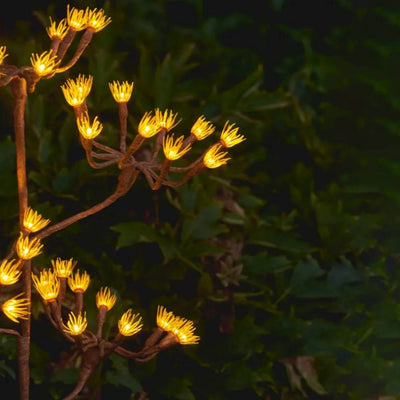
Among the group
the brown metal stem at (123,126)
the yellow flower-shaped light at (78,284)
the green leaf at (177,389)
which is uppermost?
the brown metal stem at (123,126)

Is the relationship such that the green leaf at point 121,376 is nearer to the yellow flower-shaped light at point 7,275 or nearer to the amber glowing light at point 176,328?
the amber glowing light at point 176,328

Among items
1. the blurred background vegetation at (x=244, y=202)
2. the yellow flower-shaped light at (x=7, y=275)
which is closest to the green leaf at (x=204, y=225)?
the blurred background vegetation at (x=244, y=202)

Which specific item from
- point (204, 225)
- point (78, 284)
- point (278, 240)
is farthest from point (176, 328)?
point (278, 240)

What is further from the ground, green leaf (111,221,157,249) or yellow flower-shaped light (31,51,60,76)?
yellow flower-shaped light (31,51,60,76)

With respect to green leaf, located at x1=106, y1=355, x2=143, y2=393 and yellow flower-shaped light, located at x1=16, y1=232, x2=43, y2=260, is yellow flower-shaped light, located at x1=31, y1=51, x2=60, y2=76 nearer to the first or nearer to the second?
yellow flower-shaped light, located at x1=16, y1=232, x2=43, y2=260

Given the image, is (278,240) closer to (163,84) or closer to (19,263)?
(163,84)

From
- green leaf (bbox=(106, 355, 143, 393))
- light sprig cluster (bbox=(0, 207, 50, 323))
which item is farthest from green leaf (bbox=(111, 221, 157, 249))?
light sprig cluster (bbox=(0, 207, 50, 323))

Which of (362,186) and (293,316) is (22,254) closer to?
(293,316)

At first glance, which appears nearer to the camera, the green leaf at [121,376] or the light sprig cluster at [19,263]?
the light sprig cluster at [19,263]
